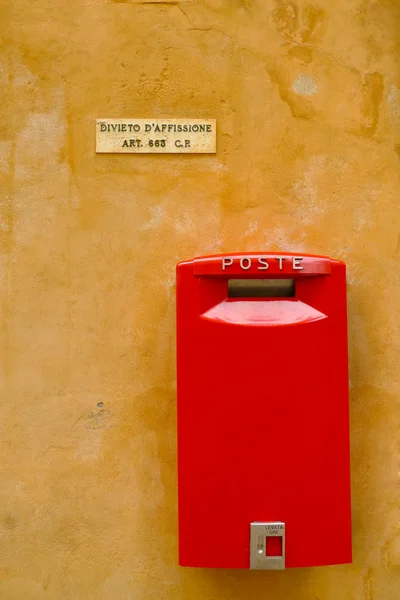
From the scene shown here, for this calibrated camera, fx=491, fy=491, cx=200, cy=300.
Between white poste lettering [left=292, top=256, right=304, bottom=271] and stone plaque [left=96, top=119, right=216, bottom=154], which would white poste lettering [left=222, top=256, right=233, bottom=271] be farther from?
stone plaque [left=96, top=119, right=216, bottom=154]

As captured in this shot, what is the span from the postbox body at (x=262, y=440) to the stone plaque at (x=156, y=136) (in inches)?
19.4

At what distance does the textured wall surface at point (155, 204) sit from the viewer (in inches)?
59.6

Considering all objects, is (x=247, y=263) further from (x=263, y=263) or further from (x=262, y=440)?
(x=262, y=440)

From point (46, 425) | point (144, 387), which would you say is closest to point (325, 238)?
point (144, 387)

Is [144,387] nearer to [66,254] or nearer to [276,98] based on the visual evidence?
[66,254]

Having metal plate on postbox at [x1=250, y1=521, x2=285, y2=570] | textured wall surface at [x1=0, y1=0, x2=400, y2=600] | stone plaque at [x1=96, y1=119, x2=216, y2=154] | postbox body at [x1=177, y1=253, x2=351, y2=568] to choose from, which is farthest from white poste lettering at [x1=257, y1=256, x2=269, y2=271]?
metal plate on postbox at [x1=250, y1=521, x2=285, y2=570]

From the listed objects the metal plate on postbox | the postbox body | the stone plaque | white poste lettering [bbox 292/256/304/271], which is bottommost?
the metal plate on postbox

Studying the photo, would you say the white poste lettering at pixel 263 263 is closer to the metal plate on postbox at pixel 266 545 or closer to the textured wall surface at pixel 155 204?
the textured wall surface at pixel 155 204

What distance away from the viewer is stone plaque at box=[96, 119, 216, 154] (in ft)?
5.06

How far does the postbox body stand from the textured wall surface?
264 millimetres

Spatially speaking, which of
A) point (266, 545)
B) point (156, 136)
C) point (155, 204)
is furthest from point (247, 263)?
point (266, 545)

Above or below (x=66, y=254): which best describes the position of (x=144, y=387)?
below

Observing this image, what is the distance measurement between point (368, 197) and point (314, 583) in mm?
1202

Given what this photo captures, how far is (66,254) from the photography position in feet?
5.05
